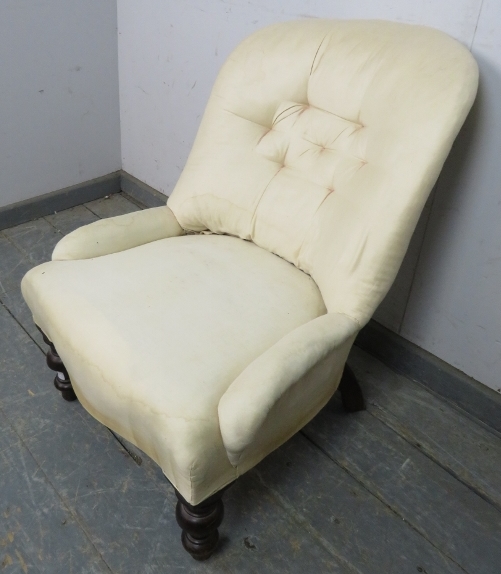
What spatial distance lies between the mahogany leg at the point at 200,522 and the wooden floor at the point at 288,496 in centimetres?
Answer: 5

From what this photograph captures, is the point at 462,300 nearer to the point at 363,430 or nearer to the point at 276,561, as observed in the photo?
the point at 363,430

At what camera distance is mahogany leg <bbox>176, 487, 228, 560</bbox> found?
91 centimetres

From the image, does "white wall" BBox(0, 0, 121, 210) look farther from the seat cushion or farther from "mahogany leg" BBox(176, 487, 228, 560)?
"mahogany leg" BBox(176, 487, 228, 560)

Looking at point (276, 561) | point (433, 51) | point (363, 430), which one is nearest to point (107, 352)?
point (276, 561)

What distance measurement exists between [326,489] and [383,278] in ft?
1.53

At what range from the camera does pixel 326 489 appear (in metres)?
1.14

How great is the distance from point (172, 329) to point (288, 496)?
451 millimetres

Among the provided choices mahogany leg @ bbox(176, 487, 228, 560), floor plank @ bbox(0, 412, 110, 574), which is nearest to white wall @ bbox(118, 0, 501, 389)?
mahogany leg @ bbox(176, 487, 228, 560)

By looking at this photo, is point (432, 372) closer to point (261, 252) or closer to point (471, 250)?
point (471, 250)

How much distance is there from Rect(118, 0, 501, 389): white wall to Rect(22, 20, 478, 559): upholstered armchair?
4.1 inches

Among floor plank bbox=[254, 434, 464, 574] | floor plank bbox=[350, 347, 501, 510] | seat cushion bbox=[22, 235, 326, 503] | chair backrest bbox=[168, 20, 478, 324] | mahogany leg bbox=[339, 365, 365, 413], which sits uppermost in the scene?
chair backrest bbox=[168, 20, 478, 324]

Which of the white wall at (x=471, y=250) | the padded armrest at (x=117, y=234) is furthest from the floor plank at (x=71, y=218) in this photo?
the white wall at (x=471, y=250)

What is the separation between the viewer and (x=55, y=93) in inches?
72.7

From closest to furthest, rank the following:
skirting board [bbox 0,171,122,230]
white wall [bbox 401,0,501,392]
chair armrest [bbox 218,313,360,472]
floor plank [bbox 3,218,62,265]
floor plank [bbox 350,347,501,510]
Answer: chair armrest [bbox 218,313,360,472] → white wall [bbox 401,0,501,392] → floor plank [bbox 350,347,501,510] → floor plank [bbox 3,218,62,265] → skirting board [bbox 0,171,122,230]
